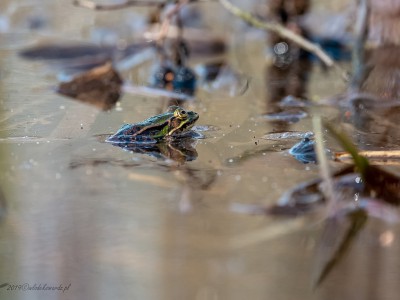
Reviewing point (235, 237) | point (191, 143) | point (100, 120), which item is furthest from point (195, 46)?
point (235, 237)

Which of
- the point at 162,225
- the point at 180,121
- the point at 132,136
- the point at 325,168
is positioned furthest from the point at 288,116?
the point at 162,225

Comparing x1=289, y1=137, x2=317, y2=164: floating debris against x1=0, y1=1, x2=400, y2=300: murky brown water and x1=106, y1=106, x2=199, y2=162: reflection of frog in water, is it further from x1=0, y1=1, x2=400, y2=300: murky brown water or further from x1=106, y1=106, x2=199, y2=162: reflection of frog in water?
x1=106, y1=106, x2=199, y2=162: reflection of frog in water

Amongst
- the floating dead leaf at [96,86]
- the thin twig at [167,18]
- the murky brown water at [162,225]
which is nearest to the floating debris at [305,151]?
the murky brown water at [162,225]

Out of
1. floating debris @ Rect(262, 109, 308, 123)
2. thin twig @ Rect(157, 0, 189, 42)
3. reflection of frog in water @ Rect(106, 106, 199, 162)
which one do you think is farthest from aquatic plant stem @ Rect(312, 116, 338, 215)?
thin twig @ Rect(157, 0, 189, 42)

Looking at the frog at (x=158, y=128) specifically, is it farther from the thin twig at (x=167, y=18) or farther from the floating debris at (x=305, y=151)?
the thin twig at (x=167, y=18)

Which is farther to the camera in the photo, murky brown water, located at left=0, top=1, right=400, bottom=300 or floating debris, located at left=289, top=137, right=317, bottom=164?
floating debris, located at left=289, top=137, right=317, bottom=164

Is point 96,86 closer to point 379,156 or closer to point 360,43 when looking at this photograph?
point 360,43

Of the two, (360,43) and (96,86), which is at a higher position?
(360,43)
